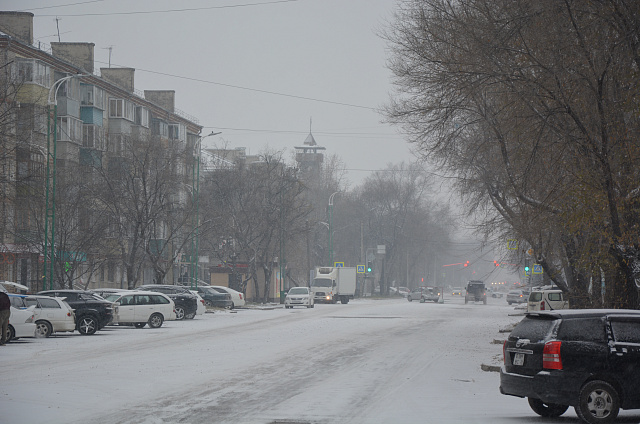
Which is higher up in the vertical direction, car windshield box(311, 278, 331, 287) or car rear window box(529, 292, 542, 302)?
car windshield box(311, 278, 331, 287)

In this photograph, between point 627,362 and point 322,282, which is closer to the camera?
point 627,362

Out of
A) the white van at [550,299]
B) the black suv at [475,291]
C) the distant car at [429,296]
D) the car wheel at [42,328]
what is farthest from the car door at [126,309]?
the distant car at [429,296]

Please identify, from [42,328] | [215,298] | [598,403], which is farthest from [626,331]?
[215,298]

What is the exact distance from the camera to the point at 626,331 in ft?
39.8

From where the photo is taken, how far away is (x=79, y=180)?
51.2 m

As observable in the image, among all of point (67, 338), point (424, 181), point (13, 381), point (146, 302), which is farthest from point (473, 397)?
point (424, 181)

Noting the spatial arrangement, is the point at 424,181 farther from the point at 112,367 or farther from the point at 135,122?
the point at 112,367

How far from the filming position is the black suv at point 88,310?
29641 mm

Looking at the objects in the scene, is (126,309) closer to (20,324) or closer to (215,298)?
(20,324)

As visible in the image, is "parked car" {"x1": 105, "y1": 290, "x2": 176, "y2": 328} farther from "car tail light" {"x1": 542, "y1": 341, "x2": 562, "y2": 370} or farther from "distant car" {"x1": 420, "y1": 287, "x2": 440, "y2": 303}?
"distant car" {"x1": 420, "y1": 287, "x2": 440, "y2": 303}

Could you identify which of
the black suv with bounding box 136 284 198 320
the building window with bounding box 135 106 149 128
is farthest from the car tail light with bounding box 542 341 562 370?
the building window with bounding box 135 106 149 128

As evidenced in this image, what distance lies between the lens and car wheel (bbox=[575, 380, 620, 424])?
1156cm

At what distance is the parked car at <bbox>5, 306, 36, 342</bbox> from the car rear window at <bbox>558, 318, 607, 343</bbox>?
1809 centimetres

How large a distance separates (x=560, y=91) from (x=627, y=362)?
7024 mm
